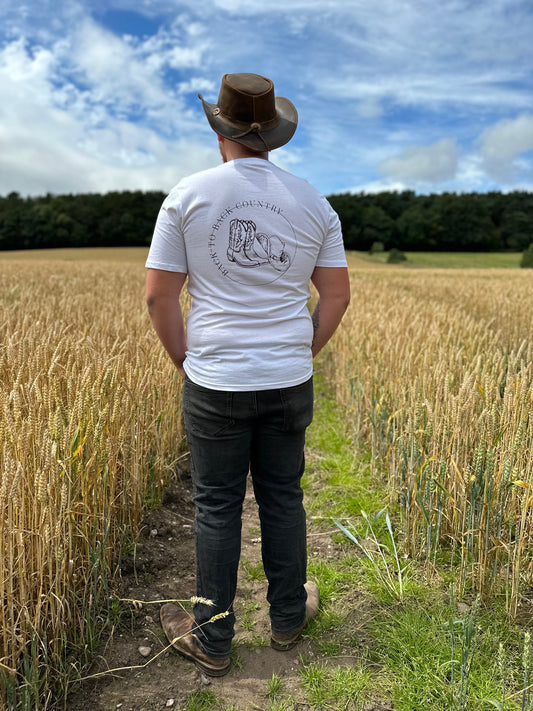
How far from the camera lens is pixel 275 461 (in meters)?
1.80

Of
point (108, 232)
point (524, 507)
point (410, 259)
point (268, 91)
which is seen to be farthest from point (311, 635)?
point (108, 232)

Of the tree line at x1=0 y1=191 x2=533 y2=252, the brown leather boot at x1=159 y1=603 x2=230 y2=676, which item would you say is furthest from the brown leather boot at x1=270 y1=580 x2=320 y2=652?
the tree line at x1=0 y1=191 x2=533 y2=252

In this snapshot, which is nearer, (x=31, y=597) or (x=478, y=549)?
(x=31, y=597)

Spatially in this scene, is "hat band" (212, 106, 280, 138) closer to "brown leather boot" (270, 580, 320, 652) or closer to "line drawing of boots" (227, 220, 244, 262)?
"line drawing of boots" (227, 220, 244, 262)

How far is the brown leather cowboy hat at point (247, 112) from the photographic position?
163 cm

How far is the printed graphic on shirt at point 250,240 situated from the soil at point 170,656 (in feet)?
4.26

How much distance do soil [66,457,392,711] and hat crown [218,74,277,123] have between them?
69.8 inches

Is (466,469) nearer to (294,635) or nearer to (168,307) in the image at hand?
(294,635)

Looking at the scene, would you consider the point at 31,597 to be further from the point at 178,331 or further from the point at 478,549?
the point at 478,549

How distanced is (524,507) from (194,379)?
4.57ft

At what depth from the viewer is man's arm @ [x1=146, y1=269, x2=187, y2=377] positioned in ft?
5.61

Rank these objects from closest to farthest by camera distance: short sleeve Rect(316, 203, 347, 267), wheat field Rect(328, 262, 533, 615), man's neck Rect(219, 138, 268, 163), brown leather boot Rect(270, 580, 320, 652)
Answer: man's neck Rect(219, 138, 268, 163) < short sleeve Rect(316, 203, 347, 267) < brown leather boot Rect(270, 580, 320, 652) < wheat field Rect(328, 262, 533, 615)

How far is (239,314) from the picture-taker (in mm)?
1640

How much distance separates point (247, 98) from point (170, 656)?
204cm
